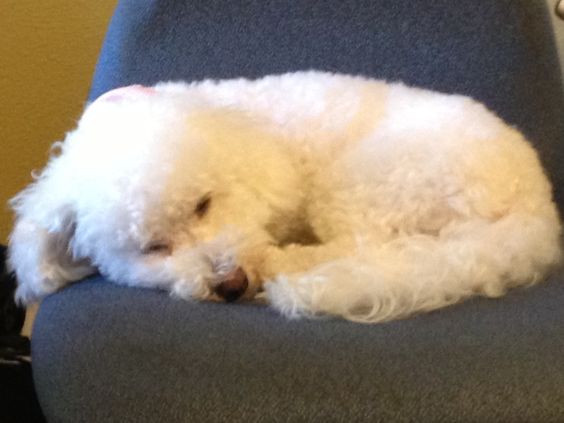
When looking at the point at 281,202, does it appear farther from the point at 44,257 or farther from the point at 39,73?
the point at 39,73

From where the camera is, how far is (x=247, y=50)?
1.62 meters

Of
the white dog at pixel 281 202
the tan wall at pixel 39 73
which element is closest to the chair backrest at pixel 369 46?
the white dog at pixel 281 202

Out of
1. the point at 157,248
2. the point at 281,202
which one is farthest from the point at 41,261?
the point at 281,202

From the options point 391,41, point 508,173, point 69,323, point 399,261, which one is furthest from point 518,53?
point 69,323

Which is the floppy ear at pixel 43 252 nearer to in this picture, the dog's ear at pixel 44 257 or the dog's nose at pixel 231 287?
the dog's ear at pixel 44 257

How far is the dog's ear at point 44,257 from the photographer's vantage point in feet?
3.86

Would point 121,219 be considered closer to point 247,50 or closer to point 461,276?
point 461,276

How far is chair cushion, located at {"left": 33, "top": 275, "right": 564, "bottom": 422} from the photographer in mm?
760

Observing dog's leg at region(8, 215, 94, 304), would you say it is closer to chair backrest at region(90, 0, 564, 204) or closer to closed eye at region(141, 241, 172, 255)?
closed eye at region(141, 241, 172, 255)

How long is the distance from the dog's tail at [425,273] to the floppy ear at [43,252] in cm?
37

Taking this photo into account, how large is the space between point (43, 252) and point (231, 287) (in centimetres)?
34

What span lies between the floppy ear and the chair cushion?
0.66 ft

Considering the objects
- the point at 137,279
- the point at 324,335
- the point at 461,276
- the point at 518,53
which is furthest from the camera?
the point at 518,53

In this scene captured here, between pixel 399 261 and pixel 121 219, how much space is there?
1.39 feet
